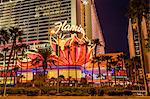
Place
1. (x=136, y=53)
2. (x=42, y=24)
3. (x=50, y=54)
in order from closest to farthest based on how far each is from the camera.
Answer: (x=50, y=54), (x=136, y=53), (x=42, y=24)

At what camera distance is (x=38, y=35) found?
184625mm

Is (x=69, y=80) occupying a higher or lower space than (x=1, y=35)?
lower

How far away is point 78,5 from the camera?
18525 centimetres

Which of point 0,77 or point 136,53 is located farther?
point 136,53

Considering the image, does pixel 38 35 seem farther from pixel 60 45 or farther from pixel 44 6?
pixel 60 45

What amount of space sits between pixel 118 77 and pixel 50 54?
1796 inches

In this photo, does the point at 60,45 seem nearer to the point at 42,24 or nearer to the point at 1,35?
the point at 1,35

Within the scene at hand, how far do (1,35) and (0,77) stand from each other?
56.7m

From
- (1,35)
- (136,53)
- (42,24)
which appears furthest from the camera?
(42,24)

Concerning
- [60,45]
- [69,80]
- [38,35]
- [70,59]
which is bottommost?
[69,80]

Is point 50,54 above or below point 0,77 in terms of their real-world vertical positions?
above

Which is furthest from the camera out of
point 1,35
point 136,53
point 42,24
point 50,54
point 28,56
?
point 42,24

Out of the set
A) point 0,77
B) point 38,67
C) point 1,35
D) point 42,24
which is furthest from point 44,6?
point 1,35

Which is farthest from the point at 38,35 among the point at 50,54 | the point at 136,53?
the point at 50,54
